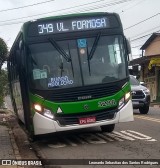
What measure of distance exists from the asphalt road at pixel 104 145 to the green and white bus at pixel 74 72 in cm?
62

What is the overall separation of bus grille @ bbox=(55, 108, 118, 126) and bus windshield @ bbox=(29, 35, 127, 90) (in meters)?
0.76

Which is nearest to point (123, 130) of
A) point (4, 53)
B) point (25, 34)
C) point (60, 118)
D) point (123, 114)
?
point (123, 114)

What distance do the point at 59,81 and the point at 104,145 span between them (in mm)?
1987

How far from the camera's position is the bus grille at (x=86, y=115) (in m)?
11.5

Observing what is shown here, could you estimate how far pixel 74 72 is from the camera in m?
11.6

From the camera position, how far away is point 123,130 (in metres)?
14.7

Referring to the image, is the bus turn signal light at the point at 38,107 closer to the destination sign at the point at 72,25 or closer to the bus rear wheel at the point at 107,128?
the destination sign at the point at 72,25

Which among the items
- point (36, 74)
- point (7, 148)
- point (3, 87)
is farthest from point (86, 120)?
point (3, 87)

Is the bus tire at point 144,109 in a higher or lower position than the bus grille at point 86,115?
lower

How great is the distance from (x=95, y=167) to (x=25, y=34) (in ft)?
14.4

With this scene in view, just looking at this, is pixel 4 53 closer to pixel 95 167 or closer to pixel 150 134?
pixel 150 134

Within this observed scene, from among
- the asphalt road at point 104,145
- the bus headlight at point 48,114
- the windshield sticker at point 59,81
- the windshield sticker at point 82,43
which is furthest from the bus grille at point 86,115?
the windshield sticker at point 82,43

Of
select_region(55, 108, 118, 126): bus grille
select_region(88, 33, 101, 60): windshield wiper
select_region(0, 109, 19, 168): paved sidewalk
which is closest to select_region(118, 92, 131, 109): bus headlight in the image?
select_region(55, 108, 118, 126): bus grille

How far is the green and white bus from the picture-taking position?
11.5 m
